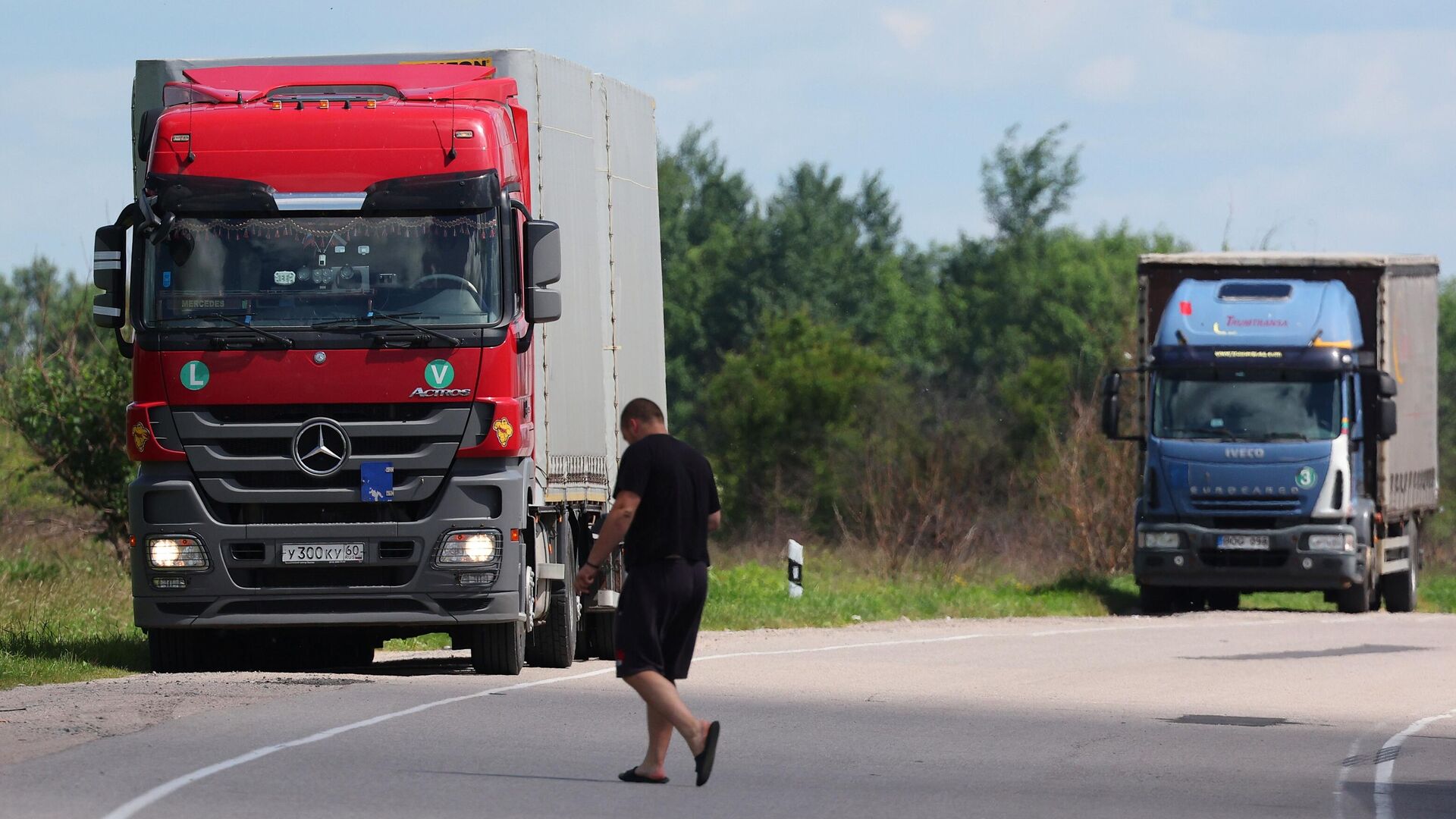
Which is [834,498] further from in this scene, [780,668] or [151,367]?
[151,367]

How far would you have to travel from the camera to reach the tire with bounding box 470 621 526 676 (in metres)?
14.3

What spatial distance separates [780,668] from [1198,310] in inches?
434

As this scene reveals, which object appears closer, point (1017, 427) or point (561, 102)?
point (561, 102)

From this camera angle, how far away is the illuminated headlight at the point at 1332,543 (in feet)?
82.5

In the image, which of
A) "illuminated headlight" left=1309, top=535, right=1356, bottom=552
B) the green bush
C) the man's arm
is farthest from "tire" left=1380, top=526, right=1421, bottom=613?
the man's arm

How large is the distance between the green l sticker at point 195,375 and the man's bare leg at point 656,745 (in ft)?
17.0

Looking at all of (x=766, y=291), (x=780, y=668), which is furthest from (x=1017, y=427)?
(x=780, y=668)

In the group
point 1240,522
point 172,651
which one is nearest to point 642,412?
point 172,651

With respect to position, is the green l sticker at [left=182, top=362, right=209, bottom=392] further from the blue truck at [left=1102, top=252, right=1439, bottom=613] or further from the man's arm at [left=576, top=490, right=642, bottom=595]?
the blue truck at [left=1102, top=252, right=1439, bottom=613]

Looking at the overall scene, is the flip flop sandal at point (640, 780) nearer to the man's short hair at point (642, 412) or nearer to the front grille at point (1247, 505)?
the man's short hair at point (642, 412)

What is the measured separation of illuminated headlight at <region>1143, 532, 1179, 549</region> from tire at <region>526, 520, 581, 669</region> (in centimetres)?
1173

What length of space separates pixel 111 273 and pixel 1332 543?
16531 millimetres

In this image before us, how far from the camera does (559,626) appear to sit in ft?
50.9

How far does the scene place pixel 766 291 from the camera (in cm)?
8794
